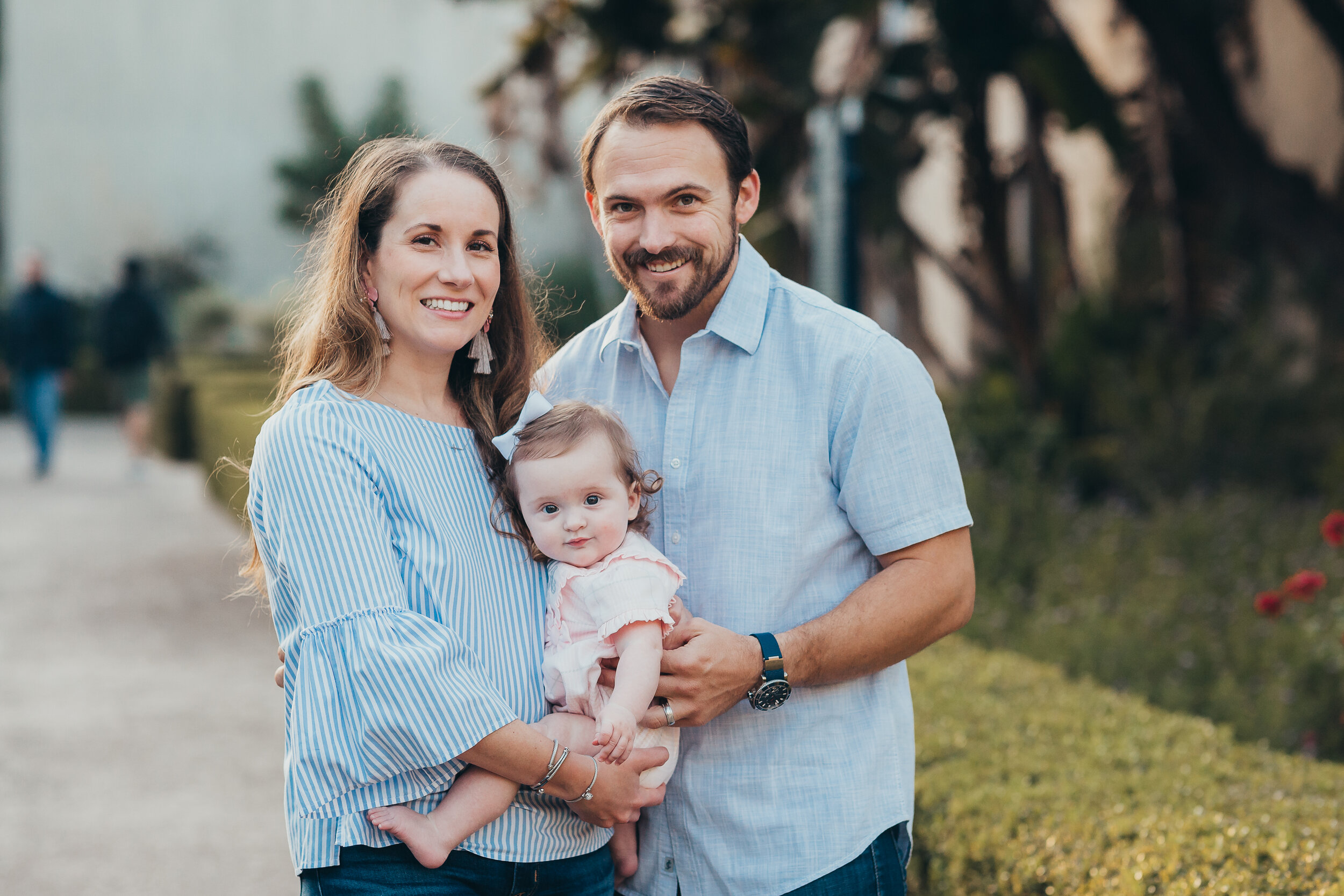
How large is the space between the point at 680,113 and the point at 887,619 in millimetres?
939

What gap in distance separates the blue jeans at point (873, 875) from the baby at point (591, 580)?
1.04 feet

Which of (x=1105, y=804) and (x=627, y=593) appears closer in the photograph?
(x=627, y=593)

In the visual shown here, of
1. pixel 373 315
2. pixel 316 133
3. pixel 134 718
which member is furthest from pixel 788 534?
pixel 316 133

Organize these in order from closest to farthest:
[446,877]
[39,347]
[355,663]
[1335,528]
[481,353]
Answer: [355,663]
[446,877]
[481,353]
[1335,528]
[39,347]

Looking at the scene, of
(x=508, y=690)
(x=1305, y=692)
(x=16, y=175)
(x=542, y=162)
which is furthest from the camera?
(x=16, y=175)

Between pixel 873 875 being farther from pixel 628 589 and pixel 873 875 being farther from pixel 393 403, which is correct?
pixel 393 403

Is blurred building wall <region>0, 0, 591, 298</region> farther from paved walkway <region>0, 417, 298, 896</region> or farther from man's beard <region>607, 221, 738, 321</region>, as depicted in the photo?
man's beard <region>607, 221, 738, 321</region>

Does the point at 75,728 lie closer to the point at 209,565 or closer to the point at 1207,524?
the point at 209,565

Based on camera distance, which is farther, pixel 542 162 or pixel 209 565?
pixel 542 162

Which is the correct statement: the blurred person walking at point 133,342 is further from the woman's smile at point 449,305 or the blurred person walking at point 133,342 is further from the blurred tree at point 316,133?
the woman's smile at point 449,305

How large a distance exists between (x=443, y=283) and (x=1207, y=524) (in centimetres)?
581

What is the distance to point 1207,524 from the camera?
661 centimetres

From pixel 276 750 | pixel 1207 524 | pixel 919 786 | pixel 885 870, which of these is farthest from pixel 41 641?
pixel 1207 524

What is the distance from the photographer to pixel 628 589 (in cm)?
189
